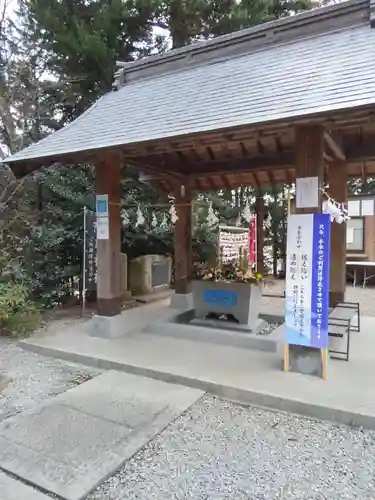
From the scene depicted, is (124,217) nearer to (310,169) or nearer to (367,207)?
(310,169)

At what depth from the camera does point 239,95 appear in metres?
4.05

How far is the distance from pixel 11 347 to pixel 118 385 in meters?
2.17

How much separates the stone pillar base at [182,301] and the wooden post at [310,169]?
3.26 meters

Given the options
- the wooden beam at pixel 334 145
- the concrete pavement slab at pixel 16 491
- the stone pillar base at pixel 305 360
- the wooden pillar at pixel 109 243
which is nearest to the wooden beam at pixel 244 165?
the wooden beam at pixel 334 145

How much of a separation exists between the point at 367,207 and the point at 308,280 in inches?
328

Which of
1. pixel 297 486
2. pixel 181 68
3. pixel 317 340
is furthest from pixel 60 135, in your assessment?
pixel 297 486

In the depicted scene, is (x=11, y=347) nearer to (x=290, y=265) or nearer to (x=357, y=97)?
(x=290, y=265)

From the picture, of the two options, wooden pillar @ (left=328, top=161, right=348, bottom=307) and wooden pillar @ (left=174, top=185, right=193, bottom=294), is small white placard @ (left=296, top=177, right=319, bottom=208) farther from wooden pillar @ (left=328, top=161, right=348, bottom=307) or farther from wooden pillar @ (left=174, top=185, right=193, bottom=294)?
wooden pillar @ (left=174, top=185, right=193, bottom=294)

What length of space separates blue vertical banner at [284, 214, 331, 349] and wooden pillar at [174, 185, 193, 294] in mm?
3502

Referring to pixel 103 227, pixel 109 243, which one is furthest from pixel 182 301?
pixel 103 227

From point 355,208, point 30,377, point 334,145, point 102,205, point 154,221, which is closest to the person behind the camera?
point 30,377

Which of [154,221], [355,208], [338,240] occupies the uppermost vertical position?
[355,208]

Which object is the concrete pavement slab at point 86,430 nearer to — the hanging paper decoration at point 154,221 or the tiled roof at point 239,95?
the tiled roof at point 239,95

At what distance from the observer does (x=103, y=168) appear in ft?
16.2
